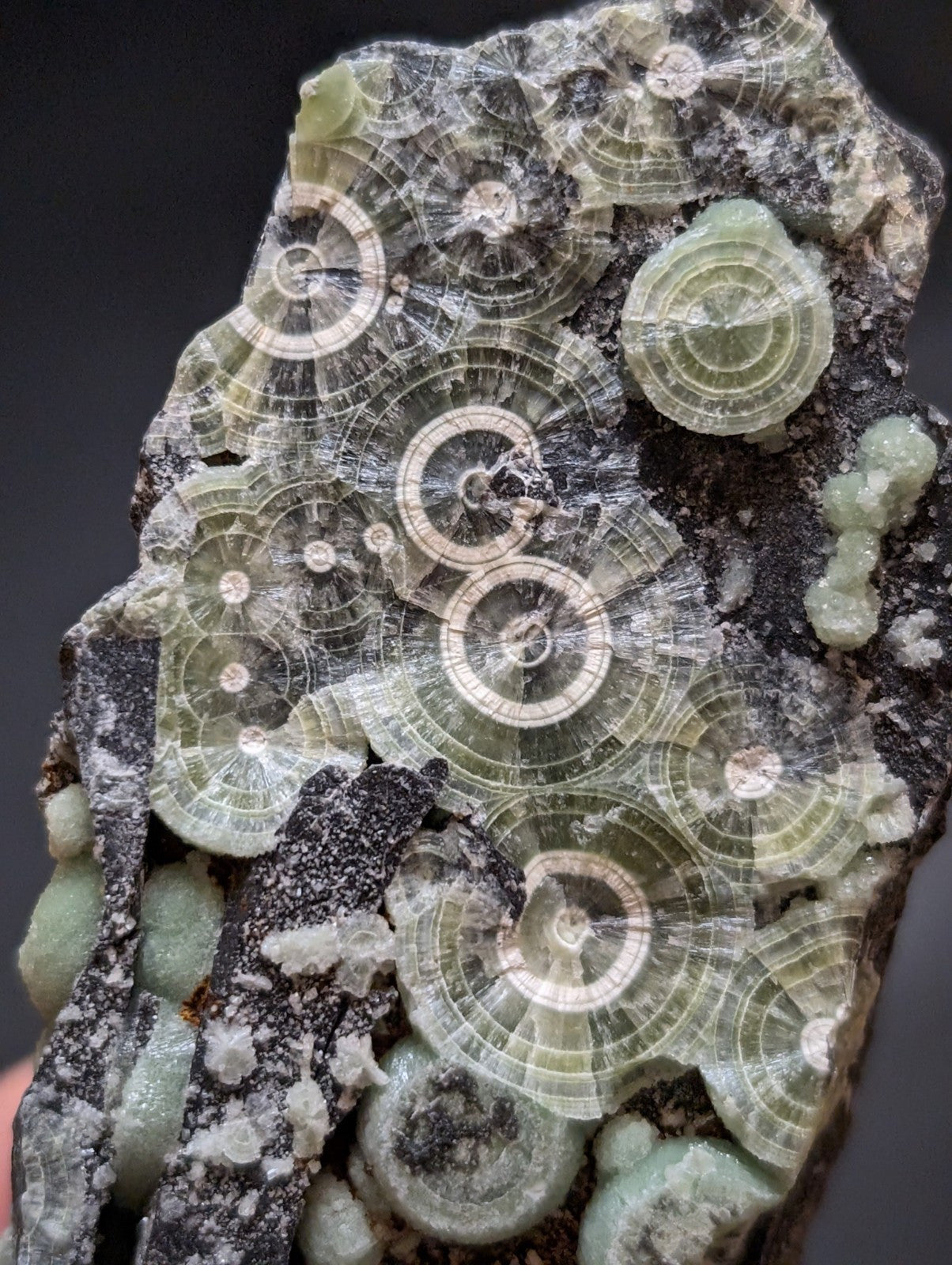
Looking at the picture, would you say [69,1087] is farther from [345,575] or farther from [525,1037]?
[345,575]

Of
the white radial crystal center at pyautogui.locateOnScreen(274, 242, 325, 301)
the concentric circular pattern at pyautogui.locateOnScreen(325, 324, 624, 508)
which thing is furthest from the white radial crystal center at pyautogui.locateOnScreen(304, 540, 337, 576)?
the white radial crystal center at pyautogui.locateOnScreen(274, 242, 325, 301)

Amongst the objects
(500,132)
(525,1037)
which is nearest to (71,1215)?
(525,1037)

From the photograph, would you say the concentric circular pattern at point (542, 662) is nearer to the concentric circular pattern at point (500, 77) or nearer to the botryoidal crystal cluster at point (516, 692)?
the botryoidal crystal cluster at point (516, 692)

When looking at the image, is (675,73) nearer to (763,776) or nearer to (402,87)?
(402,87)

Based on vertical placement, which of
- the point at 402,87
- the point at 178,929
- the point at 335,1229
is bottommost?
the point at 335,1229

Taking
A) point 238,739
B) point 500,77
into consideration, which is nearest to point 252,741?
point 238,739

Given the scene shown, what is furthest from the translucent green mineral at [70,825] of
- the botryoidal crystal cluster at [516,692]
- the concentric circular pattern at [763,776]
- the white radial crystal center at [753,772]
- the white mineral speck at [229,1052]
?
the white radial crystal center at [753,772]
